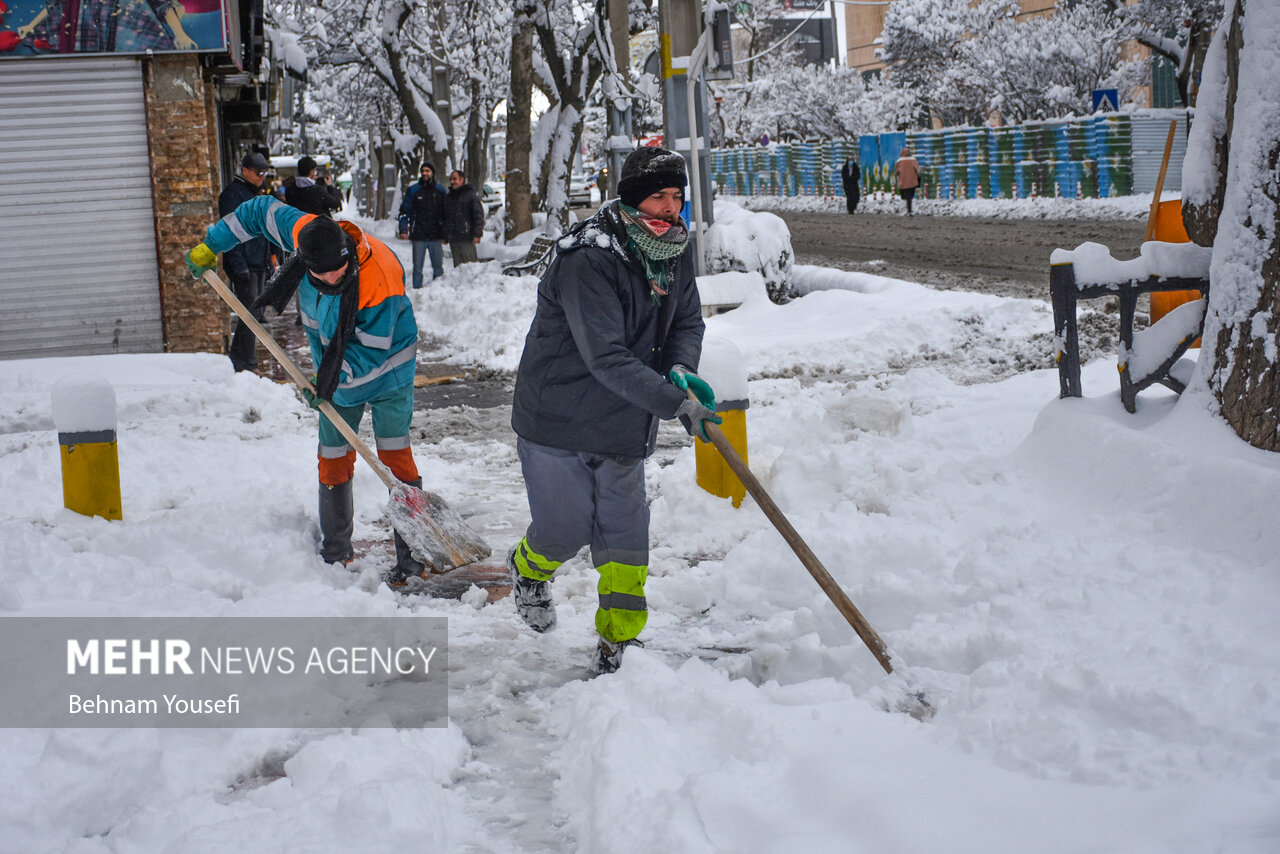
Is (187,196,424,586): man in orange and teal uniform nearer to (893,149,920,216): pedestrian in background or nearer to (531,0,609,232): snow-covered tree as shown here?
(531,0,609,232): snow-covered tree

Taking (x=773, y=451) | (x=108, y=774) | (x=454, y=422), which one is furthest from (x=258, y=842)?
(x=454, y=422)

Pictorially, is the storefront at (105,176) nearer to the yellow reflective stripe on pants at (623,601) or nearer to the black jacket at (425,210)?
the black jacket at (425,210)

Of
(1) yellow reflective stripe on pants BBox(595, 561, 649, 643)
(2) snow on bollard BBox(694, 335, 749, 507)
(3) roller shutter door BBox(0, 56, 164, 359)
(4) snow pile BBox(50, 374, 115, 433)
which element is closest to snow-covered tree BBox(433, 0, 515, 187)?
(3) roller shutter door BBox(0, 56, 164, 359)

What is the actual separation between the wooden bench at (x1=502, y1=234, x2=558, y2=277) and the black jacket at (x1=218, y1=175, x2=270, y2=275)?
507 cm

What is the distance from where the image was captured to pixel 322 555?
214 inches

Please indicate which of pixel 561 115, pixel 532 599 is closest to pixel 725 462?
pixel 532 599

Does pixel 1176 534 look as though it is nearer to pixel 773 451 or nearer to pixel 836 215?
pixel 773 451

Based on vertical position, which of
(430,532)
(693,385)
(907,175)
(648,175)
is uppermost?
(907,175)

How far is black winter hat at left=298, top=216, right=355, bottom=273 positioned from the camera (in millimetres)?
4723

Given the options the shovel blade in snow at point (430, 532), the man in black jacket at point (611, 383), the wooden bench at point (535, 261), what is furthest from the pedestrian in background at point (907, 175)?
the man in black jacket at point (611, 383)

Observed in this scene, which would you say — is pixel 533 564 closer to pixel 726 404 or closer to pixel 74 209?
pixel 726 404

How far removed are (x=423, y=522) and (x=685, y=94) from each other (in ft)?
29.0

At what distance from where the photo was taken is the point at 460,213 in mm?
17578

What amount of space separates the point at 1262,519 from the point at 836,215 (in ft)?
103
